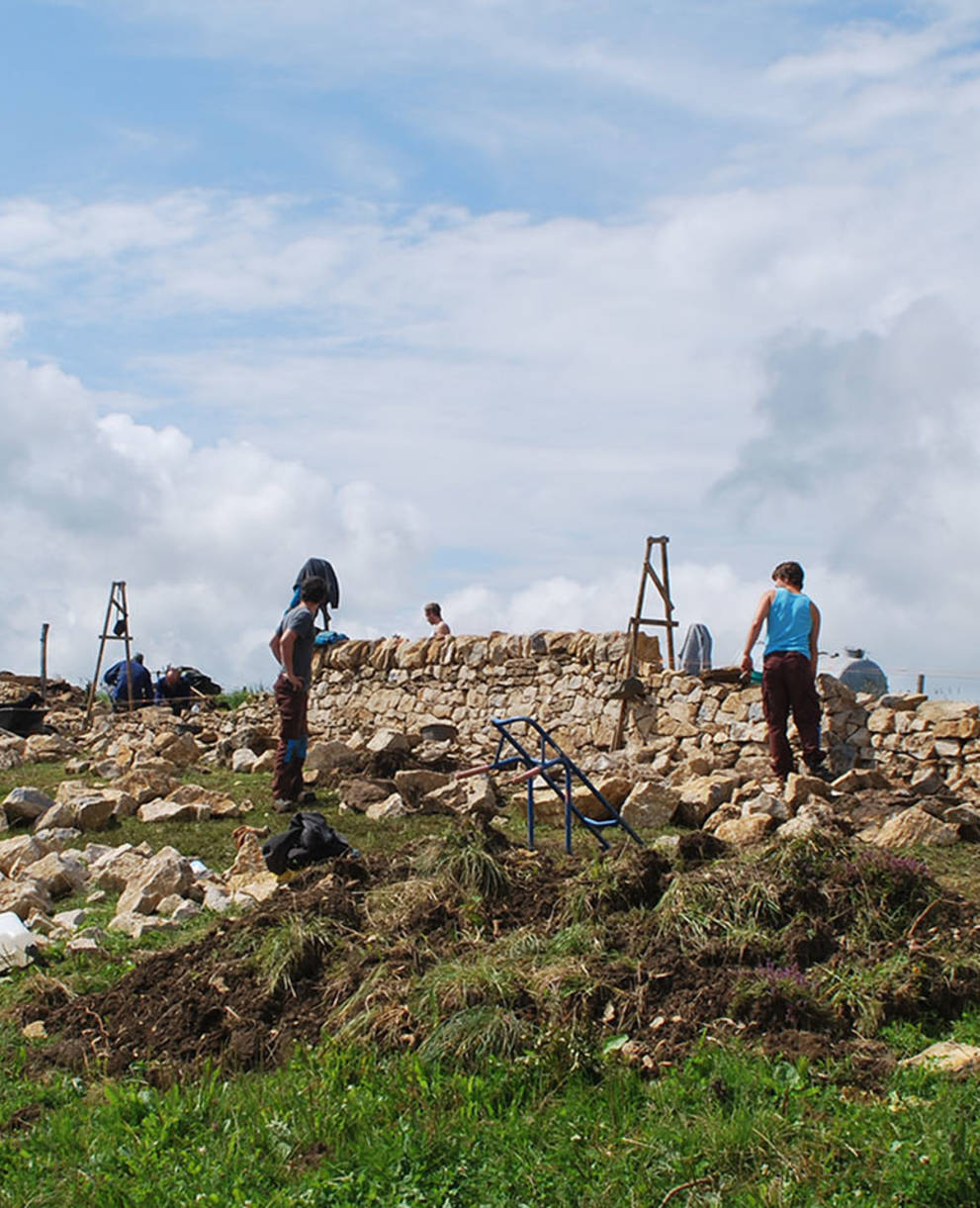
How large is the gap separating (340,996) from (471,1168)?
1.50m

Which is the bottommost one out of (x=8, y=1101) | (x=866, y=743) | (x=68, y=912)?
(x=8, y=1101)

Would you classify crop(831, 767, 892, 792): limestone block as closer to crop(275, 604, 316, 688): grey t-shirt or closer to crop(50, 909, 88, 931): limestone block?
crop(275, 604, 316, 688): grey t-shirt

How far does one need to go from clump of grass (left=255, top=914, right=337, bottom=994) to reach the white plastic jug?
1.46 metres

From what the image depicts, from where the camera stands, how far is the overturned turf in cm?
504

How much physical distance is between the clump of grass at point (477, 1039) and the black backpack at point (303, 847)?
2.75 m

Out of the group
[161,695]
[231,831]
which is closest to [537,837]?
[231,831]

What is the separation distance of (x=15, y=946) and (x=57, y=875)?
1552mm

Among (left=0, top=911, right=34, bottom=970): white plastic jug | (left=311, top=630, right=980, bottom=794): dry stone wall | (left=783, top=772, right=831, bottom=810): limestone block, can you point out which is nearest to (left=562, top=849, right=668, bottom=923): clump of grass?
(left=0, top=911, right=34, bottom=970): white plastic jug

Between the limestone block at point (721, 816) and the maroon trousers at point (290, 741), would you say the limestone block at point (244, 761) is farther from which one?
the limestone block at point (721, 816)

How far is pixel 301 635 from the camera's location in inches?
429

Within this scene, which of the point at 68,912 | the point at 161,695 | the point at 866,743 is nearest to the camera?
the point at 68,912

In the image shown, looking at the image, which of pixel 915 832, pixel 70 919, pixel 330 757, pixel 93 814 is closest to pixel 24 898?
pixel 70 919

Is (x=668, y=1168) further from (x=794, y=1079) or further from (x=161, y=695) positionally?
(x=161, y=695)

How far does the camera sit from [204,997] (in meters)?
5.73
